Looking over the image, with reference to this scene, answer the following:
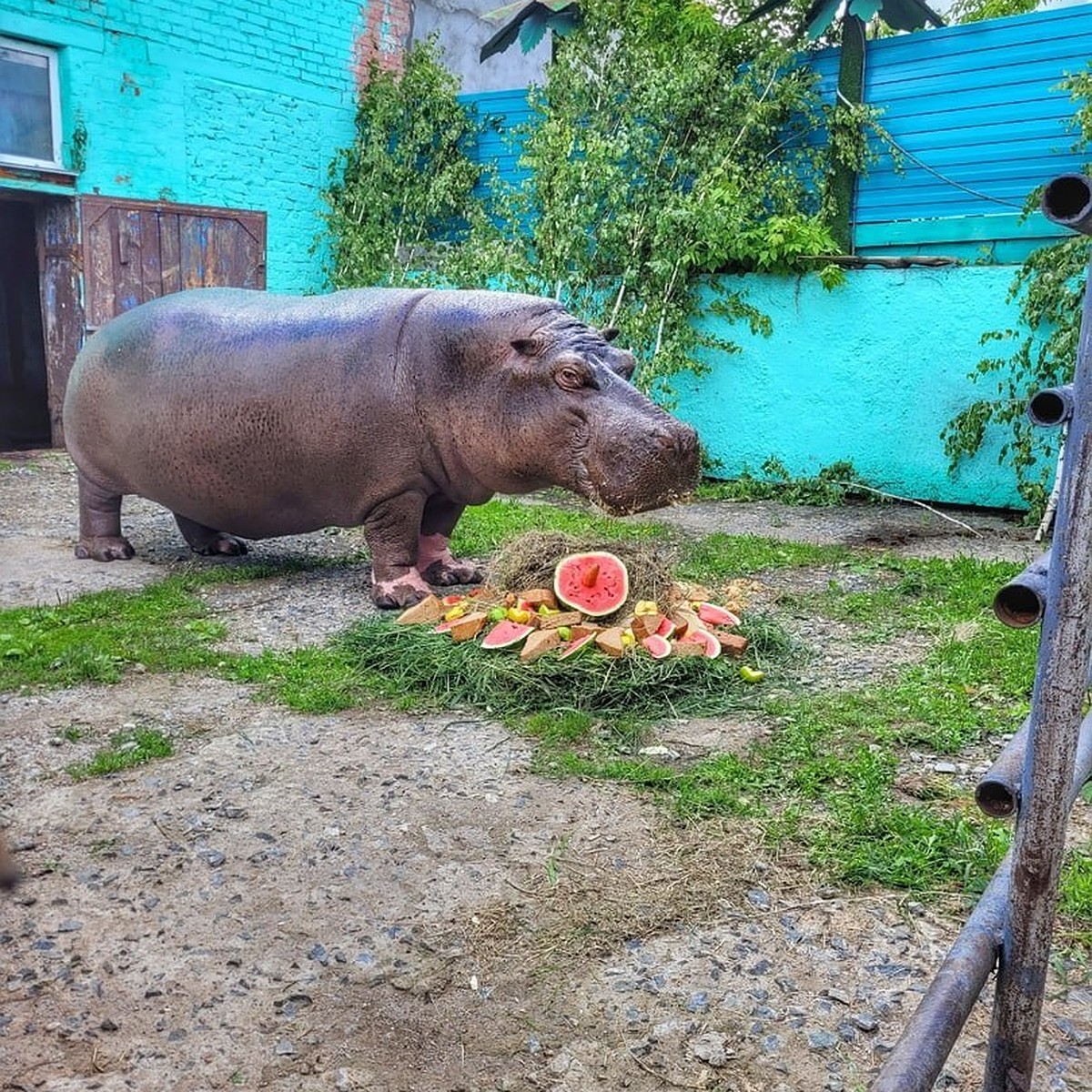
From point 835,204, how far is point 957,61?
1220mm

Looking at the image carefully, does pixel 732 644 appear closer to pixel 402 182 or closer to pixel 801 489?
pixel 801 489

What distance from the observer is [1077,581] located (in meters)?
1.18

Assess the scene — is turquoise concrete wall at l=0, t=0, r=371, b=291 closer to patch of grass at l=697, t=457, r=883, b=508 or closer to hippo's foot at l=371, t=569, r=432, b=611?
patch of grass at l=697, t=457, r=883, b=508

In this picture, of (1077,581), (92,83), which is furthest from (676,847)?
(92,83)

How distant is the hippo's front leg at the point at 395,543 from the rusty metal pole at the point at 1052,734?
3.80 meters

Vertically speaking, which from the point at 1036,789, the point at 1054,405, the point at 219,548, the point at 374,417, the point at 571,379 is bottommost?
the point at 219,548

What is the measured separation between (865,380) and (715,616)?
14.3ft

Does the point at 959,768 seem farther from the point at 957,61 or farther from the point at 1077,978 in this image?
the point at 957,61

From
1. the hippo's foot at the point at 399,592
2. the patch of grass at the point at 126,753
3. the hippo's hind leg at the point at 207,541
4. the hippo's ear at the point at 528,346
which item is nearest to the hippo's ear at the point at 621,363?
the hippo's ear at the point at 528,346

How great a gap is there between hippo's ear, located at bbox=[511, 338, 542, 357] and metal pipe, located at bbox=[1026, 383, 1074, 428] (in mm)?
3443

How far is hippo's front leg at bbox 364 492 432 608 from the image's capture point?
16.3 feet

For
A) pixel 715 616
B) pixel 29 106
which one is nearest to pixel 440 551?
pixel 715 616

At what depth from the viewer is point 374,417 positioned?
4871 millimetres

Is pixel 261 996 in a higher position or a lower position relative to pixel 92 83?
lower
